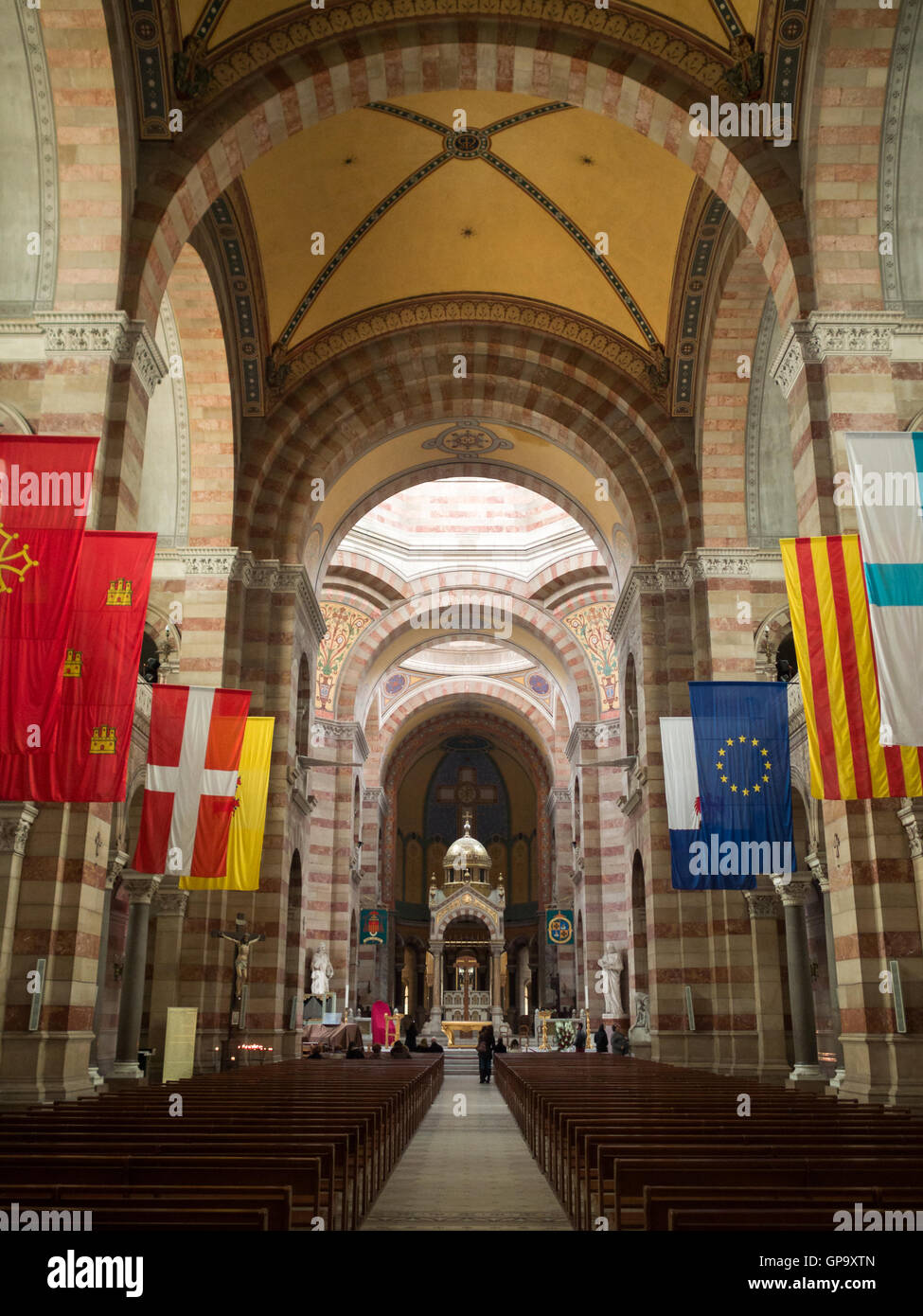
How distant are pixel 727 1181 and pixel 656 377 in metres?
15.4

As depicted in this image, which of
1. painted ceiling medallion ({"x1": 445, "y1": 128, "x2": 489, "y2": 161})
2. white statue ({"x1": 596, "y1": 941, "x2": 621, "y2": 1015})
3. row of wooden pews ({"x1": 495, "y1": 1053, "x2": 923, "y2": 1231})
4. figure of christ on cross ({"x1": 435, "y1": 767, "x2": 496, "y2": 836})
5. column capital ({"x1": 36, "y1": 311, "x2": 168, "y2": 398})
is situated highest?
painted ceiling medallion ({"x1": 445, "y1": 128, "x2": 489, "y2": 161})

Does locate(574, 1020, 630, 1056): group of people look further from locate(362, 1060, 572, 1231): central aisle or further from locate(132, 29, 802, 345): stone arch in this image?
locate(132, 29, 802, 345): stone arch

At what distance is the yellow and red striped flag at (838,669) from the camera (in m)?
8.88

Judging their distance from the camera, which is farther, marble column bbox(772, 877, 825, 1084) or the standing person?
the standing person

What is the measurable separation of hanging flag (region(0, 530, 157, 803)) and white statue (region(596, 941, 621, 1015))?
18.9 metres

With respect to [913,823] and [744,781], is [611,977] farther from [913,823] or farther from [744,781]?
[913,823]

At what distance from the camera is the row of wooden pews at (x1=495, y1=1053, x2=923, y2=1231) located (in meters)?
3.83

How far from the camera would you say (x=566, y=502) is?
77.6ft

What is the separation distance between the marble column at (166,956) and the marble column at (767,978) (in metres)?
8.21

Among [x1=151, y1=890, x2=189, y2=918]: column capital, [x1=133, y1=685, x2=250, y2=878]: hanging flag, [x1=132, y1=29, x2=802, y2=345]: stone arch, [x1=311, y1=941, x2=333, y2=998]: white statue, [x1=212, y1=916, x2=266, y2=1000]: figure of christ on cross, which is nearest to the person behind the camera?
[x1=132, y1=29, x2=802, y2=345]: stone arch

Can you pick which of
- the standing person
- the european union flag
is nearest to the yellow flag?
the european union flag

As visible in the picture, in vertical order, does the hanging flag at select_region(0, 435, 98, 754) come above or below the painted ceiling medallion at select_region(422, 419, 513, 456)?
below

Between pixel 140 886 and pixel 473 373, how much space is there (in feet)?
35.7

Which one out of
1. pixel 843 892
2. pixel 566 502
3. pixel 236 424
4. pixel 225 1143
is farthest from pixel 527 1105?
pixel 566 502
